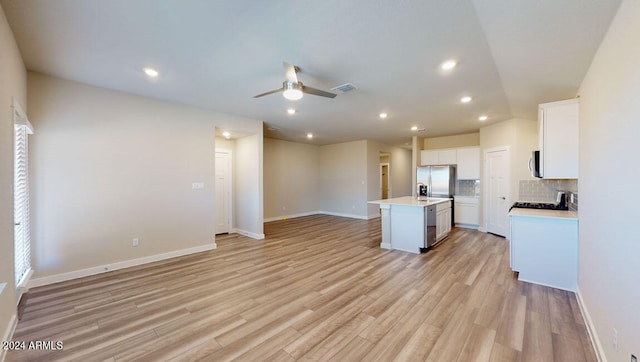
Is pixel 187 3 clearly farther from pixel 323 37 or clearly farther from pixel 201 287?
pixel 201 287

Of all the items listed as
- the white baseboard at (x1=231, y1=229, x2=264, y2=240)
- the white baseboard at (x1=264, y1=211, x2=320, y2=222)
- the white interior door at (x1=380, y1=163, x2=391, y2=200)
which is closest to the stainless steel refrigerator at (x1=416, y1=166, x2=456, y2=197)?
the white interior door at (x1=380, y1=163, x2=391, y2=200)

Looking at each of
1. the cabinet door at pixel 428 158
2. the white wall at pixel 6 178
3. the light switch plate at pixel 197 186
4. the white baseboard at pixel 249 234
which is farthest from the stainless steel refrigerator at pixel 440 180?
the white wall at pixel 6 178

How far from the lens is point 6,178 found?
6.89ft

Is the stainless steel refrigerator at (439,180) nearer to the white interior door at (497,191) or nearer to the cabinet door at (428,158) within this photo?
the cabinet door at (428,158)

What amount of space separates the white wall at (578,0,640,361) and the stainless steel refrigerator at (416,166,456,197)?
449 cm

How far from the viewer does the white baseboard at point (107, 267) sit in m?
3.22

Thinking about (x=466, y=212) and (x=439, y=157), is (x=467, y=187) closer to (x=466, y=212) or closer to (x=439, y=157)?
(x=466, y=212)

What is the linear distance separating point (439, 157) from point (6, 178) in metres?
8.24

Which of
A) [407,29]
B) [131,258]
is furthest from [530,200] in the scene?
[131,258]

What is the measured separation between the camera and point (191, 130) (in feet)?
15.0

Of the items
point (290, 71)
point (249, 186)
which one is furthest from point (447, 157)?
point (290, 71)

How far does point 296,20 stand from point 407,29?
99 centimetres

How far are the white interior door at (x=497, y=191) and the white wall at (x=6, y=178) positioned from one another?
7530mm

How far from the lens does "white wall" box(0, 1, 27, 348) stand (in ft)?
6.50
